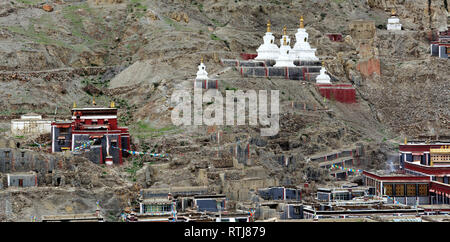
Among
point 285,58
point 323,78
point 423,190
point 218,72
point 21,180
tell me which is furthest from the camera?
point 285,58

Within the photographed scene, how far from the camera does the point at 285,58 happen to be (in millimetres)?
71812

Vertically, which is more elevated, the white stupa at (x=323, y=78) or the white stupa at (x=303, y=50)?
the white stupa at (x=303, y=50)

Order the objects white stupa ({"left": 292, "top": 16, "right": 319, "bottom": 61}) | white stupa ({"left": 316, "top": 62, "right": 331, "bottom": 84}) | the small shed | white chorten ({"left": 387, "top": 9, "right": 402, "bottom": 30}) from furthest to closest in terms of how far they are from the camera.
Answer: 1. white chorten ({"left": 387, "top": 9, "right": 402, "bottom": 30})
2. white stupa ({"left": 292, "top": 16, "right": 319, "bottom": 61})
3. white stupa ({"left": 316, "top": 62, "right": 331, "bottom": 84})
4. the small shed

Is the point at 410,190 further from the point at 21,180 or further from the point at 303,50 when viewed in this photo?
the point at 21,180

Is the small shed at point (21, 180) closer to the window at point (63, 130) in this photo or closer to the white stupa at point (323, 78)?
the window at point (63, 130)

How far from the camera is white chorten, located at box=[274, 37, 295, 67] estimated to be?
71.6 m

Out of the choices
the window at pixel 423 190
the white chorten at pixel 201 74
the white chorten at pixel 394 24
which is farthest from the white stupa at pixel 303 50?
the window at pixel 423 190

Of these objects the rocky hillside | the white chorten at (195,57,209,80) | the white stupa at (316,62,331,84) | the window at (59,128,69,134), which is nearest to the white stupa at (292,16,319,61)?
the rocky hillside

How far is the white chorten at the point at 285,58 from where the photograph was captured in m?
71.6

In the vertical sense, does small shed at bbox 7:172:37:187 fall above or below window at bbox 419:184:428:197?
above

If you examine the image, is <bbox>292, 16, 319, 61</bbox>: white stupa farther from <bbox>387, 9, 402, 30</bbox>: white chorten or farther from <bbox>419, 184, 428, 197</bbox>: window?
<bbox>419, 184, 428, 197</bbox>: window

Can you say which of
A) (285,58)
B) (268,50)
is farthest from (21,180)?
(268,50)
